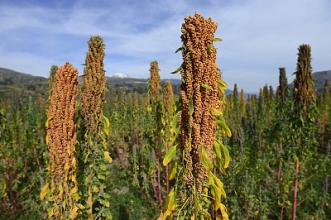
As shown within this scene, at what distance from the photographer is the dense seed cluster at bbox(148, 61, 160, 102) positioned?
11.4 meters

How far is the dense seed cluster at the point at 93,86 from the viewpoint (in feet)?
18.1

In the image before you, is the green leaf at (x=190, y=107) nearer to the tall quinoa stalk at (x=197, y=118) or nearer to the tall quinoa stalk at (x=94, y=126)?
the tall quinoa stalk at (x=197, y=118)

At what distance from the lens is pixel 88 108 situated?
18.2 ft

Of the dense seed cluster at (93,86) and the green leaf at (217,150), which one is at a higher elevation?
the dense seed cluster at (93,86)

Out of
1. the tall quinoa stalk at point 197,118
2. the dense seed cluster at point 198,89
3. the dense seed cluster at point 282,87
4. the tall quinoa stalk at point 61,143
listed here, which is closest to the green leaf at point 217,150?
the tall quinoa stalk at point 197,118

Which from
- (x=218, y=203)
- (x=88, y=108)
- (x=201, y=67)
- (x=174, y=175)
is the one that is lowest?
(x=218, y=203)

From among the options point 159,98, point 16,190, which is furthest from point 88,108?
point 16,190

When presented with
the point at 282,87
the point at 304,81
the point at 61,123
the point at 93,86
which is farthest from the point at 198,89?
the point at 282,87

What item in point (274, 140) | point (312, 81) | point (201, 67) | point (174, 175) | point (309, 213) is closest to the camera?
point (201, 67)

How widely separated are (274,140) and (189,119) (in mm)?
11773

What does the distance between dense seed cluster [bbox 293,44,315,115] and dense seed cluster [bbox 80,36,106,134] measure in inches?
218

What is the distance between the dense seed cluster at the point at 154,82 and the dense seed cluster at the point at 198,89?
27.9 ft

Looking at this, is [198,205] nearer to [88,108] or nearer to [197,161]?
[197,161]

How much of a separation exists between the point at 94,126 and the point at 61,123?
0.85 m
